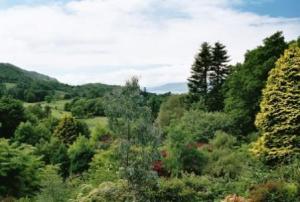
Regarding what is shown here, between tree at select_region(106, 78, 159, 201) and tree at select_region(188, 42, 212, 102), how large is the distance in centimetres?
3981

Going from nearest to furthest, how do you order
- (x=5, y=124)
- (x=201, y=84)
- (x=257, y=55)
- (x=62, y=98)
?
(x=257, y=55) < (x=201, y=84) < (x=5, y=124) < (x=62, y=98)

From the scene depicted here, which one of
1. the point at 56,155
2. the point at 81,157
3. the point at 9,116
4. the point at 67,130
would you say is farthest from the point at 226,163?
the point at 9,116

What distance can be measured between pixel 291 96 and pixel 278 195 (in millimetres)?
8842

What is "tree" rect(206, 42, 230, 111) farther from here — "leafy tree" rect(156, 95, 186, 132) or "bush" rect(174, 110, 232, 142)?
"bush" rect(174, 110, 232, 142)

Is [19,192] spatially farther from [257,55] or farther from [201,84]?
[201,84]

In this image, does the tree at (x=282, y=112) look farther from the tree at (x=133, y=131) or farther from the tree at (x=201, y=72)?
the tree at (x=201, y=72)

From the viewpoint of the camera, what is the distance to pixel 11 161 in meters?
29.0

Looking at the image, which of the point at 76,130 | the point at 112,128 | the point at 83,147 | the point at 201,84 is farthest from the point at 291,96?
the point at 76,130

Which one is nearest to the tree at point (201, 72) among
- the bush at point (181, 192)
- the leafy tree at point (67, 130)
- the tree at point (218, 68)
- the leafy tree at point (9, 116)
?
the tree at point (218, 68)

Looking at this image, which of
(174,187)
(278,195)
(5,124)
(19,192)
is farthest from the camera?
(5,124)

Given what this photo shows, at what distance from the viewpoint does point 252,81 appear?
39438mm

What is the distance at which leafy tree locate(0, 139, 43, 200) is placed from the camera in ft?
95.5

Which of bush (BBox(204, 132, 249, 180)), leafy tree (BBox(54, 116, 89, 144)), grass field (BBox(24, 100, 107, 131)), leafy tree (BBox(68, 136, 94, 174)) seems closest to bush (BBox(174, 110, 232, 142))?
bush (BBox(204, 132, 249, 180))

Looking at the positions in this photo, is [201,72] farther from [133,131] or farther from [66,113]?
[133,131]
